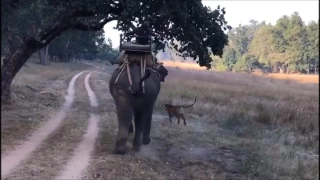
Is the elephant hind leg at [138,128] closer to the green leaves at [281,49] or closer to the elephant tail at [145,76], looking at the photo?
the elephant tail at [145,76]

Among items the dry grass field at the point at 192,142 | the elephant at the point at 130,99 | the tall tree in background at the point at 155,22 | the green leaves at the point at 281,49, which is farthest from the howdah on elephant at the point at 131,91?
the green leaves at the point at 281,49

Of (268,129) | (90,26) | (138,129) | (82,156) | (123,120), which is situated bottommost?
(268,129)

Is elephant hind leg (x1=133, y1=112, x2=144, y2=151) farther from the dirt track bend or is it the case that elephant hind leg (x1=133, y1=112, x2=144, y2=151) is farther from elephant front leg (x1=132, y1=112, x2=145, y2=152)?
the dirt track bend

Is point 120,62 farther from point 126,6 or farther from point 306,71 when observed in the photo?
point 306,71

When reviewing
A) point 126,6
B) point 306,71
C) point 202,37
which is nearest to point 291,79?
point 306,71

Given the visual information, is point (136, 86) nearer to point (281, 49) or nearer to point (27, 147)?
point (27, 147)

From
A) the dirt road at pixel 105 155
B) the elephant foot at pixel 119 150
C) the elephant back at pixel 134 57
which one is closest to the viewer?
the dirt road at pixel 105 155

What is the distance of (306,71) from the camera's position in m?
52.3

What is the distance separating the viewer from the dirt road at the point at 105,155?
8359 millimetres

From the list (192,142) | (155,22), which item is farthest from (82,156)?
(155,22)

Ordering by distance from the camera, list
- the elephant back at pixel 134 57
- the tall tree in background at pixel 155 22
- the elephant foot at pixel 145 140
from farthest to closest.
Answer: the tall tree in background at pixel 155 22, the elephant foot at pixel 145 140, the elephant back at pixel 134 57

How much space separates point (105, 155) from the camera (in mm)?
9852

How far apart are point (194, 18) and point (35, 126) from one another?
6.83m

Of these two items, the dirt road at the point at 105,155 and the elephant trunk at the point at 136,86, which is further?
the elephant trunk at the point at 136,86
